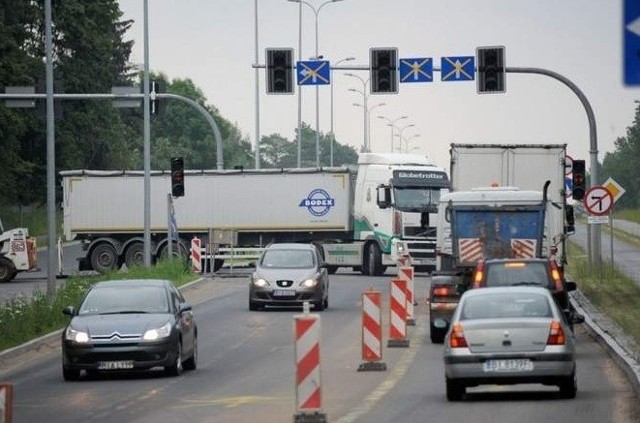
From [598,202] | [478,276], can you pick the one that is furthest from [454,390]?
[598,202]

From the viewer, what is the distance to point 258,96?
8031 cm

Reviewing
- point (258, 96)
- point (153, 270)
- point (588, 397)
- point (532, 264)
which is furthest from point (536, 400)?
point (258, 96)

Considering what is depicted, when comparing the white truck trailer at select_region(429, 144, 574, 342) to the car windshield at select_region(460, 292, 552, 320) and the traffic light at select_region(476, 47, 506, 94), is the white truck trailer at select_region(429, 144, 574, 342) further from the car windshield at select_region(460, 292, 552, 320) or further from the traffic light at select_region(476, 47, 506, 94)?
the car windshield at select_region(460, 292, 552, 320)

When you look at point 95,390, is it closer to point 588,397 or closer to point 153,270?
point 588,397

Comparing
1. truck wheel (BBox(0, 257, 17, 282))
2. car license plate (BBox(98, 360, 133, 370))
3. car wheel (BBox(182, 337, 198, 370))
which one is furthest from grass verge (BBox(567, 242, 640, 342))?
truck wheel (BBox(0, 257, 17, 282))

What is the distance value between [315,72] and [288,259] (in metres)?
8.20

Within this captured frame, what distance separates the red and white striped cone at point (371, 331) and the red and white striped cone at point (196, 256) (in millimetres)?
34925

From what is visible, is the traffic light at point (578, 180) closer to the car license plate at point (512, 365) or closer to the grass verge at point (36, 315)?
the grass verge at point (36, 315)

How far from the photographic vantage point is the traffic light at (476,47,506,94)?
45312 mm

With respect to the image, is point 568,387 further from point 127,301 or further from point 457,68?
point 457,68

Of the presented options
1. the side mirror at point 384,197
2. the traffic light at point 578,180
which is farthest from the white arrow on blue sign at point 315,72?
the traffic light at point 578,180

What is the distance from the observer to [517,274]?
91.7 feet

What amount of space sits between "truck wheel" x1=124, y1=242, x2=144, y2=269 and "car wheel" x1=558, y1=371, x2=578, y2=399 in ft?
145

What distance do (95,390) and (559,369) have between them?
728 centimetres
